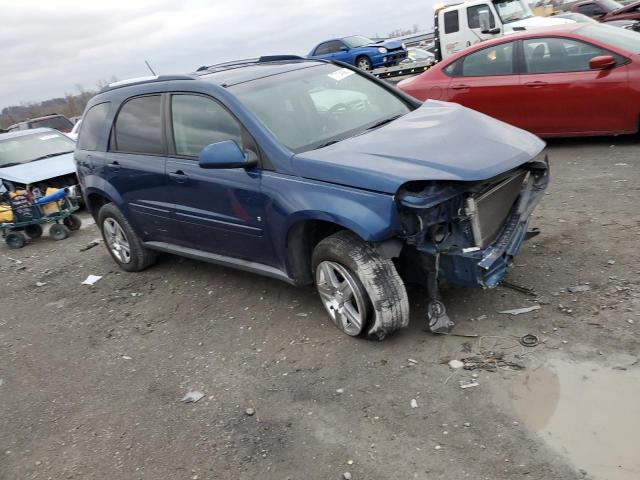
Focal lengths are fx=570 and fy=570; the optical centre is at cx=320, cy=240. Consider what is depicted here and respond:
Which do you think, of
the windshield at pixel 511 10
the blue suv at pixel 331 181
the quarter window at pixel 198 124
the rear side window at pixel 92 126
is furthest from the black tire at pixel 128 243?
the windshield at pixel 511 10

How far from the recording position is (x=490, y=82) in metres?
7.84

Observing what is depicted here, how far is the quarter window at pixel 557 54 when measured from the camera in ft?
23.3

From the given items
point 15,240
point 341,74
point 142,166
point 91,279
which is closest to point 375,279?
point 341,74

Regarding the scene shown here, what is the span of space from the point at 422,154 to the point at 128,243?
3526 mm

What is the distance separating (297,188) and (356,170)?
487 mm

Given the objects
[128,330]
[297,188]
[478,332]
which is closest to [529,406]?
[478,332]

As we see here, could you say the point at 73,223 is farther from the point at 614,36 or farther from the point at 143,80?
the point at 614,36

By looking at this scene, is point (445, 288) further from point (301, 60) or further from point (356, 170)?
point (301, 60)

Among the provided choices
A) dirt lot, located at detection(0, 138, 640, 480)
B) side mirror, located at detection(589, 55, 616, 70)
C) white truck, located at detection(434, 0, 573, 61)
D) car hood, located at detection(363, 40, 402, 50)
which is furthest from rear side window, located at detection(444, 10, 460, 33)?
dirt lot, located at detection(0, 138, 640, 480)

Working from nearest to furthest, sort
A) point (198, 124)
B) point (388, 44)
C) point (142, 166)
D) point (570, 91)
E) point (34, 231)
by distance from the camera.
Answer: point (198, 124) → point (142, 166) → point (570, 91) → point (34, 231) → point (388, 44)

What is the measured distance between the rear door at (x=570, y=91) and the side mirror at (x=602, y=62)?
5cm

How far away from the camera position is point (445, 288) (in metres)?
4.48

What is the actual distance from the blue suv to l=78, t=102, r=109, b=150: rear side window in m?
0.40

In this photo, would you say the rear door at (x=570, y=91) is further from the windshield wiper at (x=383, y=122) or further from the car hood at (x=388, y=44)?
the car hood at (x=388, y=44)
